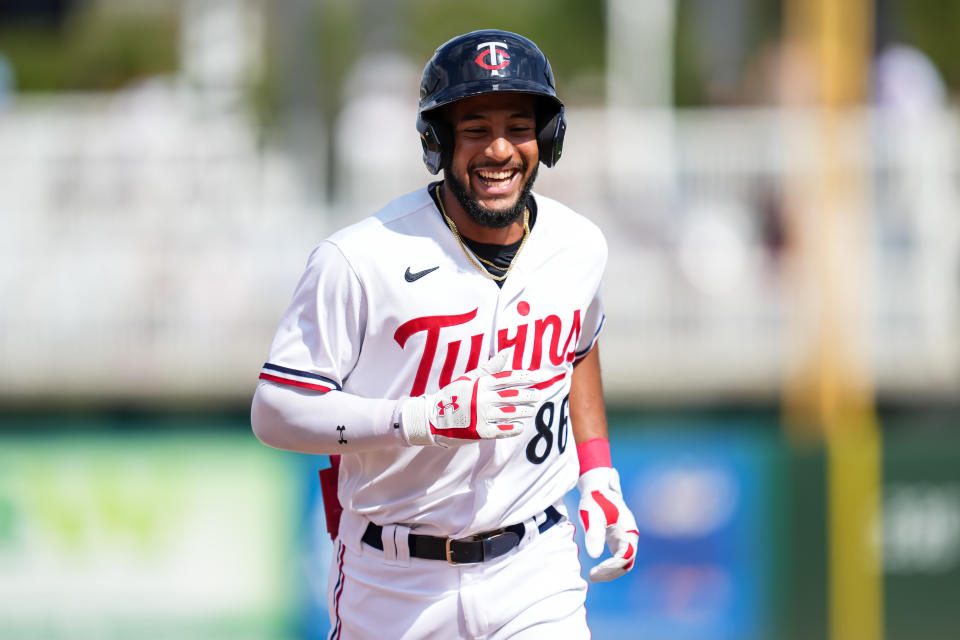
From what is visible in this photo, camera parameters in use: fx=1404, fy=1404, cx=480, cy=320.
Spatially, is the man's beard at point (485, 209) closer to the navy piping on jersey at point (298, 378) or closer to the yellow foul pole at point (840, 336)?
the navy piping on jersey at point (298, 378)

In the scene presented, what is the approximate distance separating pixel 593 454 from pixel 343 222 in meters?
6.34

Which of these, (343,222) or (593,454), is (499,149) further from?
(343,222)

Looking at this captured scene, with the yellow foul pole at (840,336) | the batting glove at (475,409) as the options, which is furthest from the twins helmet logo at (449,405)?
the yellow foul pole at (840,336)

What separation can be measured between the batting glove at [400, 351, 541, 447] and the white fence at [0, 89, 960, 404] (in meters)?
6.56

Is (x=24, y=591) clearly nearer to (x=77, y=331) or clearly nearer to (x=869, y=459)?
(x=77, y=331)

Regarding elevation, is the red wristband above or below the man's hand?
above

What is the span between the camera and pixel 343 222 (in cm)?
1027

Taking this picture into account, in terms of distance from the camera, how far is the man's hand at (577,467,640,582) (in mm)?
3896

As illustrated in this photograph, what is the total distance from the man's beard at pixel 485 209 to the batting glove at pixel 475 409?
40 centimetres

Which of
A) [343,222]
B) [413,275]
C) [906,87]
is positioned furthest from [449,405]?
[906,87]

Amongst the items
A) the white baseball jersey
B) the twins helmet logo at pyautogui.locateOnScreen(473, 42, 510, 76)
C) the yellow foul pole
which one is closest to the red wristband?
the white baseball jersey

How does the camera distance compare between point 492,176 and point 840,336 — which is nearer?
point 492,176

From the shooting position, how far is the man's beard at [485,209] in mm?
3748

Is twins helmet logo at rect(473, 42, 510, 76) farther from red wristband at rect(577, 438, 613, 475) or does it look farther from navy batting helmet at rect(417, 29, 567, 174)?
red wristband at rect(577, 438, 613, 475)
